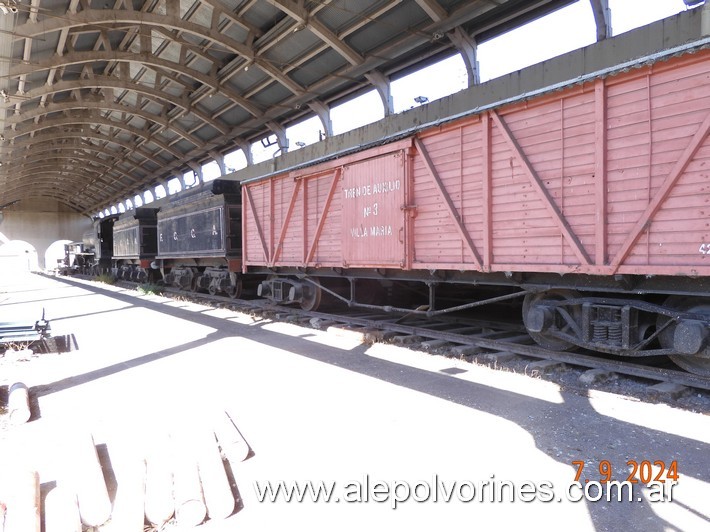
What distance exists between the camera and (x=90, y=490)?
275 centimetres

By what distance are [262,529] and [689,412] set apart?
12.8 ft

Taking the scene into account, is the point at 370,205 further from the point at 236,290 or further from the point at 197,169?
the point at 197,169

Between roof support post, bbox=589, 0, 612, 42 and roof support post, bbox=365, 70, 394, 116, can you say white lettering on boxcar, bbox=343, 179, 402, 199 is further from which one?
roof support post, bbox=365, 70, 394, 116

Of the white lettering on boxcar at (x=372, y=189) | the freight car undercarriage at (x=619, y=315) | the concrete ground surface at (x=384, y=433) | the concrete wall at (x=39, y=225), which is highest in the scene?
the concrete wall at (x=39, y=225)

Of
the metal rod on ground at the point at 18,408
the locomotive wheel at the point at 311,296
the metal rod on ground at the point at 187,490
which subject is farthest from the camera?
the locomotive wheel at the point at 311,296

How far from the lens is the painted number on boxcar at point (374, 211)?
7431mm

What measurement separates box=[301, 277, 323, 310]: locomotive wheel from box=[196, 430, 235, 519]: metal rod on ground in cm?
738

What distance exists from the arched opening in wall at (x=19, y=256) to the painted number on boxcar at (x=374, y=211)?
211ft

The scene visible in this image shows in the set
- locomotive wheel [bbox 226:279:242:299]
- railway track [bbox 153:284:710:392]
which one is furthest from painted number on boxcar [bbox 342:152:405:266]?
locomotive wheel [bbox 226:279:242:299]

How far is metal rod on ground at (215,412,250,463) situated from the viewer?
3.50m

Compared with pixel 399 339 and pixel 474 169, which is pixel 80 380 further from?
pixel 474 169

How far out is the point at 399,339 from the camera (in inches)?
299

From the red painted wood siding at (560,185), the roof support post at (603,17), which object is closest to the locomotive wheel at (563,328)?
the red painted wood siding at (560,185)

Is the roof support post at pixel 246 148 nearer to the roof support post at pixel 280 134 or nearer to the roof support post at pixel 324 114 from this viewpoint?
the roof support post at pixel 280 134
